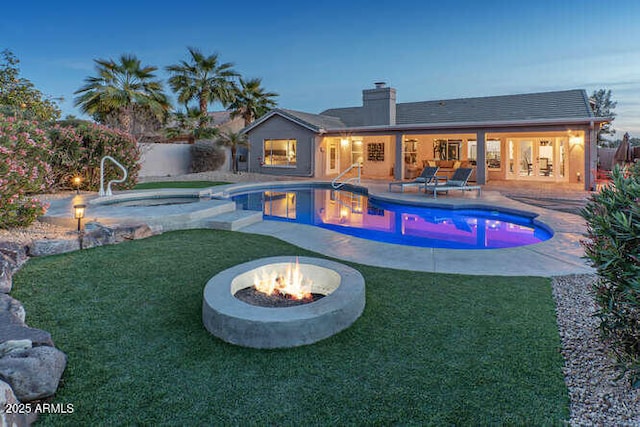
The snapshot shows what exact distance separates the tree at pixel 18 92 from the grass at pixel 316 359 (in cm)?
1371

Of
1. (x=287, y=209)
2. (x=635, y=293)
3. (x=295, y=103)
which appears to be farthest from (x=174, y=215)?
(x=295, y=103)

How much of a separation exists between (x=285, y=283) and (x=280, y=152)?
780 inches

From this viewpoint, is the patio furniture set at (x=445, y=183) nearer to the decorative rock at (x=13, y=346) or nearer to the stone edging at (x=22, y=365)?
the stone edging at (x=22, y=365)

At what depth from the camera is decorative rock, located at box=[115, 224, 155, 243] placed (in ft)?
23.1

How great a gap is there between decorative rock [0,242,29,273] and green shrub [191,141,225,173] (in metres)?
18.8

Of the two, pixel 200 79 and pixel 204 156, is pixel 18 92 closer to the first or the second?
pixel 204 156

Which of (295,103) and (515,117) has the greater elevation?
(295,103)

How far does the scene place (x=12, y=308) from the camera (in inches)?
144

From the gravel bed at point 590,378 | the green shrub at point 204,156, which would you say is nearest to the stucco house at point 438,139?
the green shrub at point 204,156

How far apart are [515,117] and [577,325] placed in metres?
17.1

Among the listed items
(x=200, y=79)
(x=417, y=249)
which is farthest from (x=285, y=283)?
(x=200, y=79)

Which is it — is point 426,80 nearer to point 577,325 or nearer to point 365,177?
point 365,177

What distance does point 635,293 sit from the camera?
2.53 meters

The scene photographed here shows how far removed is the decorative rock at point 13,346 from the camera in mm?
2760
